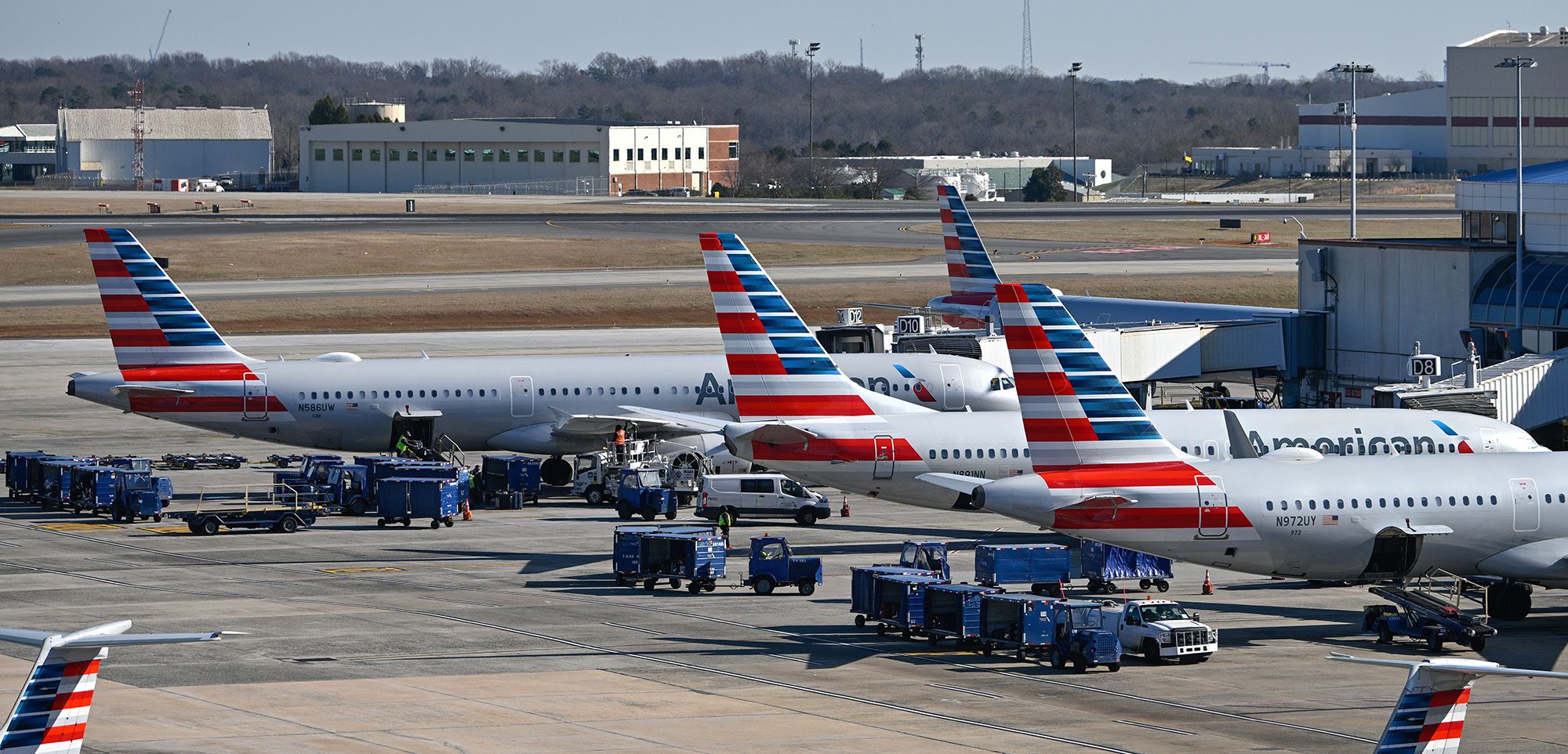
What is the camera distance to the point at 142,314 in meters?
61.1

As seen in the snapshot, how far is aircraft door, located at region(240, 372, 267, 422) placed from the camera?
60.9 metres

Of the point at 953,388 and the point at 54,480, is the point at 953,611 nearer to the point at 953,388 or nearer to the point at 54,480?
the point at 953,388

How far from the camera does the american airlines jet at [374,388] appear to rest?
6094 centimetres

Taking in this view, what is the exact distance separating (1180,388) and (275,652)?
57.9 metres

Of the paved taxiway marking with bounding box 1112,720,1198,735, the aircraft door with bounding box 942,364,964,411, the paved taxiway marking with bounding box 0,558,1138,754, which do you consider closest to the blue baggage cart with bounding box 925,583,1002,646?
the paved taxiway marking with bounding box 0,558,1138,754

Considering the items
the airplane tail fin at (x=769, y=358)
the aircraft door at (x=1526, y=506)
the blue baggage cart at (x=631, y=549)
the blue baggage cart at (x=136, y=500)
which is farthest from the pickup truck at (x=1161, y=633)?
the blue baggage cart at (x=136, y=500)

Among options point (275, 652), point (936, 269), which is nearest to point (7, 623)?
point (275, 652)

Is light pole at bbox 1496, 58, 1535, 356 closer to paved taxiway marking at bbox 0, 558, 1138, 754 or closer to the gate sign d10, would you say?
the gate sign d10

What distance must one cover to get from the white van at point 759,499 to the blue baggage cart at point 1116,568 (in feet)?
40.6

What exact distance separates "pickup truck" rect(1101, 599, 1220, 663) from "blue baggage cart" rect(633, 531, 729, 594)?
1103cm

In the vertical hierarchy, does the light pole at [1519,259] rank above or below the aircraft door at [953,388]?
above

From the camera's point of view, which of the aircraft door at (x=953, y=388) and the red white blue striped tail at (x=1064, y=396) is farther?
the aircraft door at (x=953, y=388)

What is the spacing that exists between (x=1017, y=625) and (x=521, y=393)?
1105 inches

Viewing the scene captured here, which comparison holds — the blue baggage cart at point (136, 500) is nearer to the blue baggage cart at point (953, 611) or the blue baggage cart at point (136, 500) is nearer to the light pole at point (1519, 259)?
the blue baggage cart at point (953, 611)
